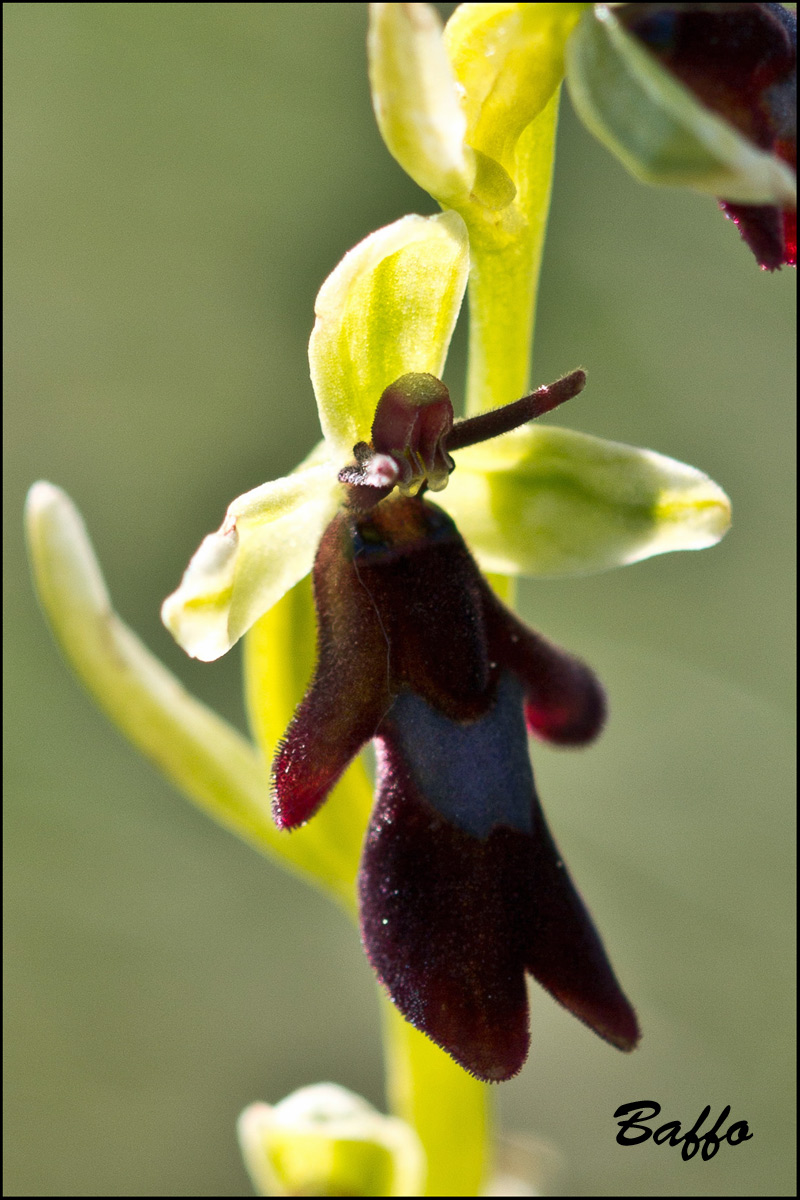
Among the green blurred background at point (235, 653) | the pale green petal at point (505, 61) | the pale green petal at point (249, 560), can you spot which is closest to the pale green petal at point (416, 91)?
the pale green petal at point (505, 61)

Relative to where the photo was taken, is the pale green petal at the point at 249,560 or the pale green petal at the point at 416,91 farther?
the pale green petal at the point at 249,560

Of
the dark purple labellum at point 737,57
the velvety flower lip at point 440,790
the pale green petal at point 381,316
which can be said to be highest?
the dark purple labellum at point 737,57

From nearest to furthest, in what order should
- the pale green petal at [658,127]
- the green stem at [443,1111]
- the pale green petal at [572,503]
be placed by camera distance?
the pale green petal at [658,127], the pale green petal at [572,503], the green stem at [443,1111]

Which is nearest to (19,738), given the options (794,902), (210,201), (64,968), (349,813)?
(64,968)

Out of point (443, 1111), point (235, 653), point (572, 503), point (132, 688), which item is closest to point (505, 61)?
point (572, 503)

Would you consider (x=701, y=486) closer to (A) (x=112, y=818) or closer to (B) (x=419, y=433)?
(B) (x=419, y=433)

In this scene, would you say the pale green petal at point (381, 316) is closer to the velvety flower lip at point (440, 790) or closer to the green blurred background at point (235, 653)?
the velvety flower lip at point (440, 790)

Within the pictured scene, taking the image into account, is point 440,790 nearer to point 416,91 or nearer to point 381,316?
point 381,316
